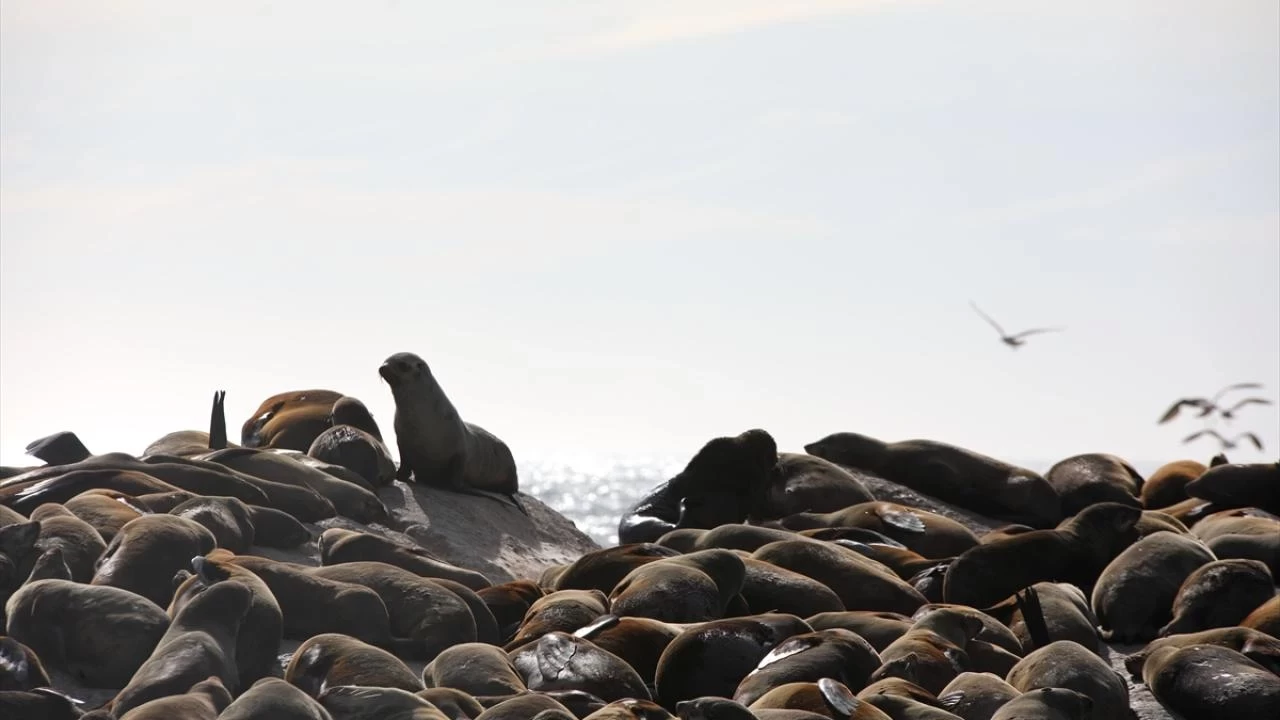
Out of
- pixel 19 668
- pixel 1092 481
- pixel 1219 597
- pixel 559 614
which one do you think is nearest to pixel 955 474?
pixel 1092 481

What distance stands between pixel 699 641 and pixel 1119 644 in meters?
3.39

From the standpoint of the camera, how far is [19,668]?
642 centimetres

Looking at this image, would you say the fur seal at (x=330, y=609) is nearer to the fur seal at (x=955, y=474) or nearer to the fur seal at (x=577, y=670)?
the fur seal at (x=577, y=670)

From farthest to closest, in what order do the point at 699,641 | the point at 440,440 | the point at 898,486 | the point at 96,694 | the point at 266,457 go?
1. the point at 898,486
2. the point at 440,440
3. the point at 266,457
4. the point at 699,641
5. the point at 96,694

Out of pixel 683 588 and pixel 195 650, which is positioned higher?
pixel 195 650

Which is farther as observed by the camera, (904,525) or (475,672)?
(904,525)

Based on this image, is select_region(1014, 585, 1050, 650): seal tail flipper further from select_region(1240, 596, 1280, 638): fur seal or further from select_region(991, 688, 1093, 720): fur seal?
select_region(991, 688, 1093, 720): fur seal

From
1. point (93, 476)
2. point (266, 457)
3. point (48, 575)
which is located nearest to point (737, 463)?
point (266, 457)

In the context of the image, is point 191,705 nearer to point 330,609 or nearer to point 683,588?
point 330,609

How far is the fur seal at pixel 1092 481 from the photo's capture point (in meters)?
14.4

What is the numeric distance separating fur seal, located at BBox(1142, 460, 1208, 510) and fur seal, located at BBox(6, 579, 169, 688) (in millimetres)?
10590

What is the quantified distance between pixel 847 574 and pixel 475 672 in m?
3.31

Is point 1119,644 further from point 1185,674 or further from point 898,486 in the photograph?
point 898,486

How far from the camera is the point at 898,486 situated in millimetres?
14797
